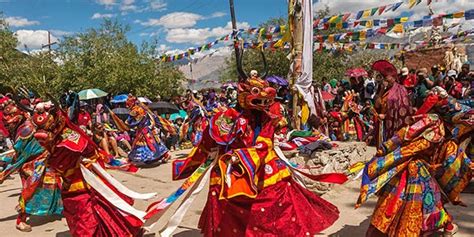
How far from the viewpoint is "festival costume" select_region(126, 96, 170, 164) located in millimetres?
9617

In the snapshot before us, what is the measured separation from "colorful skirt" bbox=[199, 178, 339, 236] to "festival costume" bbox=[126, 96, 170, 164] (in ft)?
18.8

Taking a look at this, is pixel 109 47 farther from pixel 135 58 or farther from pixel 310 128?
pixel 310 128

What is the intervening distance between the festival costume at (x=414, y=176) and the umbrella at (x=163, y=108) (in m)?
10.3

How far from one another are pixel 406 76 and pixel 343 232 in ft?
6.74

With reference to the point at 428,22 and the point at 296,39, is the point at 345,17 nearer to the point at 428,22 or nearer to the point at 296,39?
the point at 428,22

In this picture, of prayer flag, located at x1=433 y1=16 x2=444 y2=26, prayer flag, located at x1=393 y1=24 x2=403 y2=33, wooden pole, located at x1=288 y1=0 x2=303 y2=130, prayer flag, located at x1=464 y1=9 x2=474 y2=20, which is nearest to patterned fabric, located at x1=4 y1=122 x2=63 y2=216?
wooden pole, located at x1=288 y1=0 x2=303 y2=130

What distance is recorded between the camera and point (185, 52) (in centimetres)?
1554

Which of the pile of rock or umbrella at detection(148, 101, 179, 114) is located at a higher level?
umbrella at detection(148, 101, 179, 114)

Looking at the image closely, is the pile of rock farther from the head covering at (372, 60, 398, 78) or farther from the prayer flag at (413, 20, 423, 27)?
the prayer flag at (413, 20, 423, 27)

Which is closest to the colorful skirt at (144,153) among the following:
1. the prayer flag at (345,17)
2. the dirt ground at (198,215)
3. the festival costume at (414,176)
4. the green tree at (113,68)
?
the dirt ground at (198,215)

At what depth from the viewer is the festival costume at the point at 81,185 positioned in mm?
4508

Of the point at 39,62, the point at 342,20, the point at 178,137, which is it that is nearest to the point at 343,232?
the point at 342,20

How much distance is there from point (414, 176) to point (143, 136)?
6670 mm

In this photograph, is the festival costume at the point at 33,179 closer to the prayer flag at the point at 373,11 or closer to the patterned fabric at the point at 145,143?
the patterned fabric at the point at 145,143
